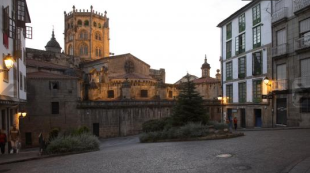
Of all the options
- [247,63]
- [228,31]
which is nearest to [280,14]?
[247,63]

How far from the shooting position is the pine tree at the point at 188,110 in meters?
19.5

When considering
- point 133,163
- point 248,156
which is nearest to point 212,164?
point 248,156

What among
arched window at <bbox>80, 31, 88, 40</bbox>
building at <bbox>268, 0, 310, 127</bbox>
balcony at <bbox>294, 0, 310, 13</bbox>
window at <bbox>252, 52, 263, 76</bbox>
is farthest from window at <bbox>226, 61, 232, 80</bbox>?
arched window at <bbox>80, 31, 88, 40</bbox>

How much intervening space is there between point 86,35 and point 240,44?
62.4 meters

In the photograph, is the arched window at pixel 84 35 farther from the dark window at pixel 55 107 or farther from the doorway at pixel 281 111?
the doorway at pixel 281 111

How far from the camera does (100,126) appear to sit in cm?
3391

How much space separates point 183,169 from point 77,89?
2697 centimetres

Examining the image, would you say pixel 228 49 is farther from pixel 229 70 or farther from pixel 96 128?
pixel 96 128

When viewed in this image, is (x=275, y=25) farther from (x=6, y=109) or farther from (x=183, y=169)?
(x=6, y=109)

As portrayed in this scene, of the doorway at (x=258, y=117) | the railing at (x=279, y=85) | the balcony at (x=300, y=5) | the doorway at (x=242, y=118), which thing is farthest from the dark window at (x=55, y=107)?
the balcony at (x=300, y=5)

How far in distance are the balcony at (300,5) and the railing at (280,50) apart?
3010mm

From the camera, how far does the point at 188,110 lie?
1980 cm

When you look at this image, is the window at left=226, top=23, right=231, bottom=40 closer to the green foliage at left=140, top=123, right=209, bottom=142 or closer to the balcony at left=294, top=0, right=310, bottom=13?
the balcony at left=294, top=0, right=310, bottom=13

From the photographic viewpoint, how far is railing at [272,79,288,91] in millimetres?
22594
